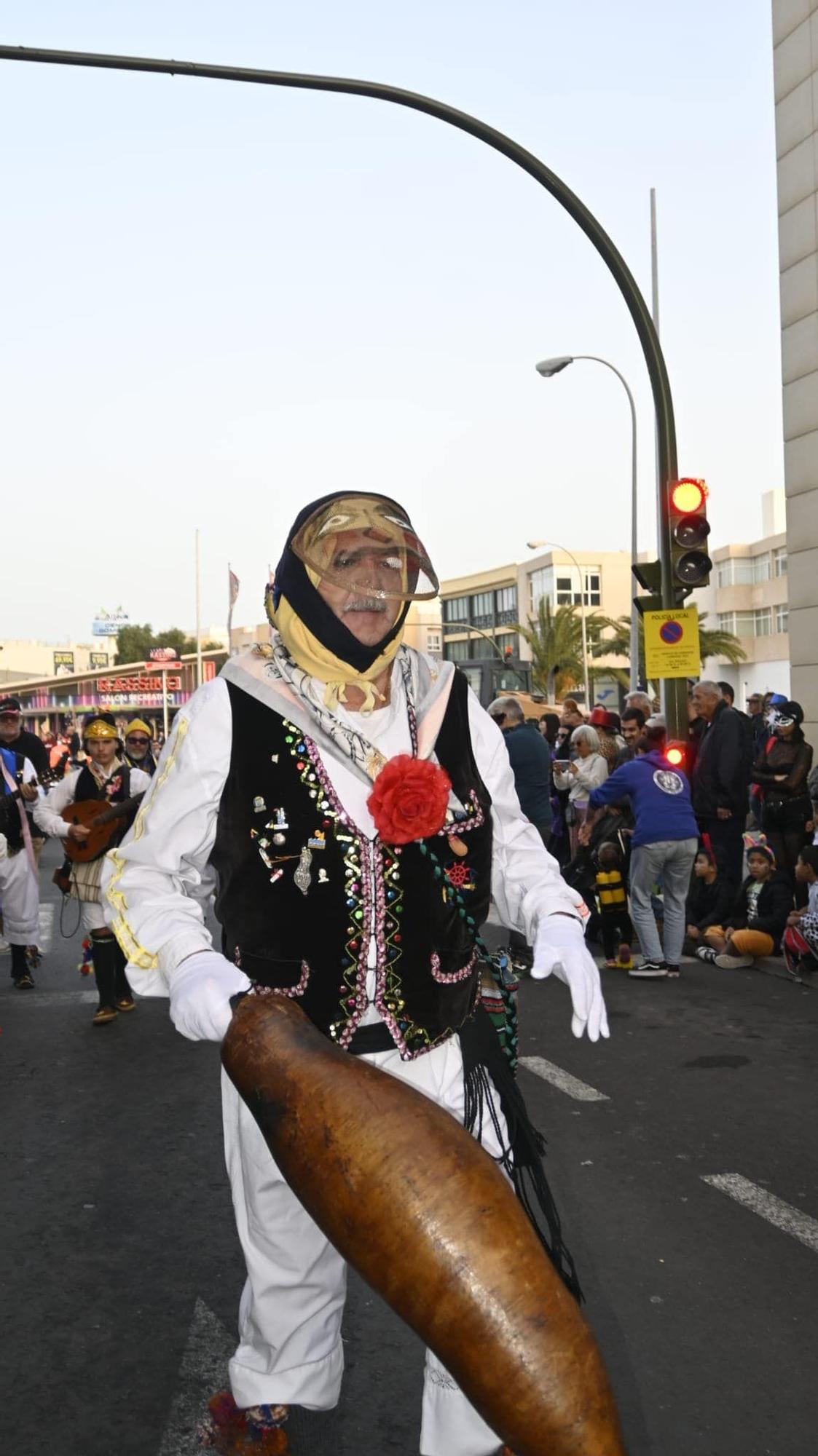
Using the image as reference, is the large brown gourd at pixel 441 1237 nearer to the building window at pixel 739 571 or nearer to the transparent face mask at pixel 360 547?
the transparent face mask at pixel 360 547

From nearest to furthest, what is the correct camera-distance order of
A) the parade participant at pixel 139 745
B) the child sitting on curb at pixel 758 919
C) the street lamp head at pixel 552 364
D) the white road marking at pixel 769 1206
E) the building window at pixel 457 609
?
the white road marking at pixel 769 1206
the child sitting on curb at pixel 758 919
the parade participant at pixel 139 745
the street lamp head at pixel 552 364
the building window at pixel 457 609

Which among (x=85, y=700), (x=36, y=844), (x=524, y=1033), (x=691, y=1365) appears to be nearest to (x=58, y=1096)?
(x=524, y=1033)

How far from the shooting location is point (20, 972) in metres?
9.38

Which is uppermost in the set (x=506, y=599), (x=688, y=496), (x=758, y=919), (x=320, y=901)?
(x=506, y=599)

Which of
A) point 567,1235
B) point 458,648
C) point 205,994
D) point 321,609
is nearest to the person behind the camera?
point 205,994

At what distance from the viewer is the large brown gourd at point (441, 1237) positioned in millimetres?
1877

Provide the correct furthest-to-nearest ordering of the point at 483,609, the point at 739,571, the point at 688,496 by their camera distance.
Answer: the point at 483,609 → the point at 739,571 → the point at 688,496

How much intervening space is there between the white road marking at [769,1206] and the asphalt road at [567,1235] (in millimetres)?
13

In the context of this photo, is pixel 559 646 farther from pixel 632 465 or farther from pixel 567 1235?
pixel 567 1235

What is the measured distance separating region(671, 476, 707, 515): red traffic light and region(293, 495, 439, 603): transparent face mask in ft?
22.9

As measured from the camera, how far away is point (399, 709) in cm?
317

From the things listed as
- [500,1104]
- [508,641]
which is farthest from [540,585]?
[500,1104]

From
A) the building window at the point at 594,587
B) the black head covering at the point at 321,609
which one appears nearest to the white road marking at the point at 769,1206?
the black head covering at the point at 321,609

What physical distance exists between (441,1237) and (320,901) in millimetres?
937
